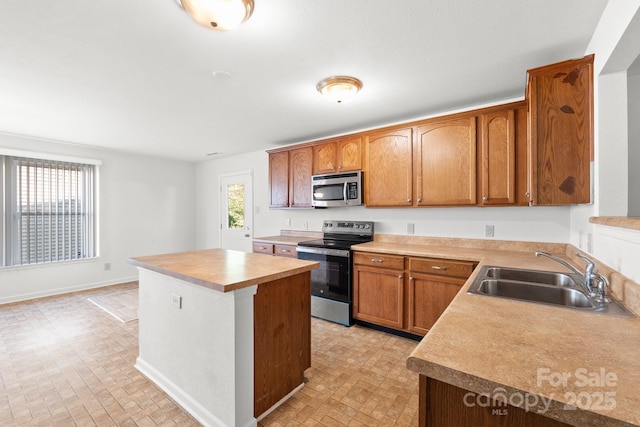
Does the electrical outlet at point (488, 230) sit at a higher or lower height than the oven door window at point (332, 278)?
higher

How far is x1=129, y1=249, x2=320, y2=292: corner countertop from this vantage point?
1.60 metres

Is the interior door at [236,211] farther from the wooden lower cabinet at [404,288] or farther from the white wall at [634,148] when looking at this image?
the white wall at [634,148]

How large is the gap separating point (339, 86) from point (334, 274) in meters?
1.94

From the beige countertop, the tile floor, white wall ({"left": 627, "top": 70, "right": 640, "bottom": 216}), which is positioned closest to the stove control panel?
the beige countertop

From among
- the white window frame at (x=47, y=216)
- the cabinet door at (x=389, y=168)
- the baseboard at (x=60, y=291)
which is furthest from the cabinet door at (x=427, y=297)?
the white window frame at (x=47, y=216)

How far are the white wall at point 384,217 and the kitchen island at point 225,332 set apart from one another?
1.81m

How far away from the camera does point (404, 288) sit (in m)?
2.84

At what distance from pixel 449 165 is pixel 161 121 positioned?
3.26 metres

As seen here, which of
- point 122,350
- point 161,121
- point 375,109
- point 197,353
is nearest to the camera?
point 197,353

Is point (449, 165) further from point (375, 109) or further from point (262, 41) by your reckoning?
point (262, 41)

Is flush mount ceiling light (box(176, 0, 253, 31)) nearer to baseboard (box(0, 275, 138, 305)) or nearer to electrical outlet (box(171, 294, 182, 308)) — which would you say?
electrical outlet (box(171, 294, 182, 308))

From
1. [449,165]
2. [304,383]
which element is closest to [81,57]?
[304,383]

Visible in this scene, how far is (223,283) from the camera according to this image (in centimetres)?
152

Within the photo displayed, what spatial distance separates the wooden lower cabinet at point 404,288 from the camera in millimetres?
2604
